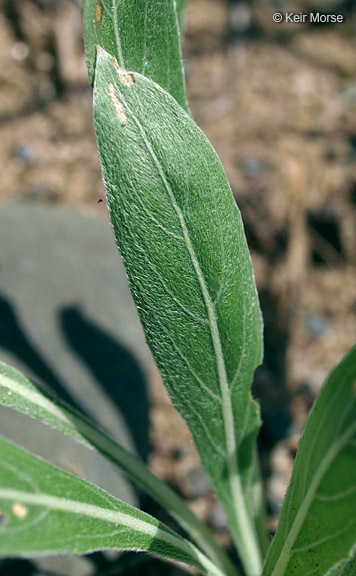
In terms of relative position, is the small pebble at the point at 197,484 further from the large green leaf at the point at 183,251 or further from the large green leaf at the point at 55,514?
the large green leaf at the point at 55,514

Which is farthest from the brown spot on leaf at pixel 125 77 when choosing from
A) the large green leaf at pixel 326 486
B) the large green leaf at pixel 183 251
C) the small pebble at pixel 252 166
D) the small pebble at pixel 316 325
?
the small pebble at pixel 252 166

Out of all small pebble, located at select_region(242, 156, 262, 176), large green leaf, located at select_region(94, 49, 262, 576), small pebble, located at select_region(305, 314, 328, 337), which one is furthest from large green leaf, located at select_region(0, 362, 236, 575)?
small pebble, located at select_region(242, 156, 262, 176)

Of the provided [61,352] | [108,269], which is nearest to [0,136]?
[108,269]

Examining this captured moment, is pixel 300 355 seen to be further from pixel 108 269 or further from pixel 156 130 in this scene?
pixel 156 130

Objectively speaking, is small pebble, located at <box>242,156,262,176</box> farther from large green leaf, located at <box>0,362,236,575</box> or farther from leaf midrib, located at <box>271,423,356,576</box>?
leaf midrib, located at <box>271,423,356,576</box>

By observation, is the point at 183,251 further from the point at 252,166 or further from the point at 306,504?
the point at 252,166

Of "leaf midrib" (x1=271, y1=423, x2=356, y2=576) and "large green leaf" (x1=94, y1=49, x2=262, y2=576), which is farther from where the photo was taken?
"large green leaf" (x1=94, y1=49, x2=262, y2=576)

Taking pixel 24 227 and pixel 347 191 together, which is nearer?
pixel 24 227
